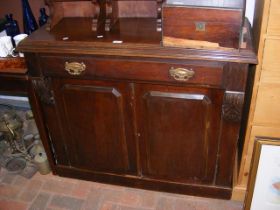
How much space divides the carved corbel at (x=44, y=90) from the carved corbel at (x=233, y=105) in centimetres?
94

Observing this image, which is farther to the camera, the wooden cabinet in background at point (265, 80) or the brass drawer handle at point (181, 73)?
the brass drawer handle at point (181, 73)

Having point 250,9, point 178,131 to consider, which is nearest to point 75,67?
point 178,131

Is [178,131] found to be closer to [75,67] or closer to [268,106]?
[268,106]

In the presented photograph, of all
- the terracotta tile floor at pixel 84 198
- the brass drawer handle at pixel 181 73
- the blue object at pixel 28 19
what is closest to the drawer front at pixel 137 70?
the brass drawer handle at pixel 181 73

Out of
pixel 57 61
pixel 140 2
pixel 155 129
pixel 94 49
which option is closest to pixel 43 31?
pixel 57 61

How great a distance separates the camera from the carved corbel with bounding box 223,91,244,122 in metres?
1.63

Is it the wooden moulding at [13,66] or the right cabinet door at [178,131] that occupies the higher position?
the wooden moulding at [13,66]

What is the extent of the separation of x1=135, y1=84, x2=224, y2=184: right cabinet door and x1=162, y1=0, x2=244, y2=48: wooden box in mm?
246

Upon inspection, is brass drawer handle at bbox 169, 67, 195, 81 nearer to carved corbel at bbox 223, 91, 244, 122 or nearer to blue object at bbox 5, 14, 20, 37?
carved corbel at bbox 223, 91, 244, 122

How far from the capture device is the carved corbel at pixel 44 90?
1857 mm

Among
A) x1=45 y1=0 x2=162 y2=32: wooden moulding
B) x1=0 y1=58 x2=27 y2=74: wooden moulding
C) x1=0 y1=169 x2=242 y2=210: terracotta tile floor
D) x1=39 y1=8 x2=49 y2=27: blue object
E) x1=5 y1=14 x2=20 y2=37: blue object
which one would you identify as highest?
x1=45 y1=0 x2=162 y2=32: wooden moulding

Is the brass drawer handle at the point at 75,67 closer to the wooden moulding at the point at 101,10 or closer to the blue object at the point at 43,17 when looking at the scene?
the wooden moulding at the point at 101,10

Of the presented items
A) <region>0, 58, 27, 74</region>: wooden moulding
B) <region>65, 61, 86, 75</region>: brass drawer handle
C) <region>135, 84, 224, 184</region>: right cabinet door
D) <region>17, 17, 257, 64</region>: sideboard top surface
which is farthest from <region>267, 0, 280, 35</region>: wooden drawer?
<region>0, 58, 27, 74</region>: wooden moulding

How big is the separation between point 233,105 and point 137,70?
50 centimetres
